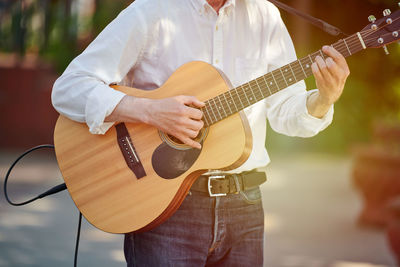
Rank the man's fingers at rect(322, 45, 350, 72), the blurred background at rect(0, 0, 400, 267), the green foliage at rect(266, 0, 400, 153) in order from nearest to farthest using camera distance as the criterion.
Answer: the man's fingers at rect(322, 45, 350, 72) → the blurred background at rect(0, 0, 400, 267) → the green foliage at rect(266, 0, 400, 153)

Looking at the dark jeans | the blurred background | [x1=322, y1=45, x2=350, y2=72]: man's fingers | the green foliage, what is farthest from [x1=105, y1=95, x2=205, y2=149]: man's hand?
the green foliage

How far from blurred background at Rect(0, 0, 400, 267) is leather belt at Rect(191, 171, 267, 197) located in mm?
2396

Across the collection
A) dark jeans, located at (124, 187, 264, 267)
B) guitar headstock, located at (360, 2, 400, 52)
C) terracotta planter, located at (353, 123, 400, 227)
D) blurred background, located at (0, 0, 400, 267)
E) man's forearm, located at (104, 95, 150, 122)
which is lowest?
blurred background, located at (0, 0, 400, 267)

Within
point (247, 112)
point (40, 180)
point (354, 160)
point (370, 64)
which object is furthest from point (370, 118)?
point (247, 112)

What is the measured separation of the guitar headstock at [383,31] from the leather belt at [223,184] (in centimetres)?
72

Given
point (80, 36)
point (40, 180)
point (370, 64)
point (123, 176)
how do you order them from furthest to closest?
1. point (80, 36)
2. point (370, 64)
3. point (40, 180)
4. point (123, 176)

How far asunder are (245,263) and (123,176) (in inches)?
23.8

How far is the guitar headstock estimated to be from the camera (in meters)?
1.97

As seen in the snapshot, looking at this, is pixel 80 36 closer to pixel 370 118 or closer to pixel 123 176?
pixel 370 118

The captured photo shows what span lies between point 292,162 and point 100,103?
6936 millimetres

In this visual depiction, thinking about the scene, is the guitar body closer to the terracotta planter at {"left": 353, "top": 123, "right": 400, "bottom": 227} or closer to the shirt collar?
the shirt collar

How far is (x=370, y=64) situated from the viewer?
8.91m

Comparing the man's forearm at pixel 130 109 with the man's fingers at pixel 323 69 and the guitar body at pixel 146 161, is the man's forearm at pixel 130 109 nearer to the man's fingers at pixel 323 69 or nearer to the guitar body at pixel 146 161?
the guitar body at pixel 146 161

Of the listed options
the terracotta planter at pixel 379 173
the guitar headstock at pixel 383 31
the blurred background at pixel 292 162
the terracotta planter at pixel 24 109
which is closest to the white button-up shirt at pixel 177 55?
the guitar headstock at pixel 383 31
